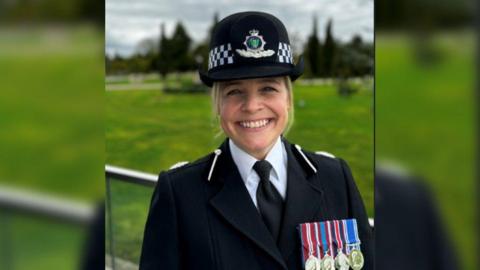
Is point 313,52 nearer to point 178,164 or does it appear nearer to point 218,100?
point 218,100

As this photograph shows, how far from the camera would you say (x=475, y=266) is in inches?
42.9

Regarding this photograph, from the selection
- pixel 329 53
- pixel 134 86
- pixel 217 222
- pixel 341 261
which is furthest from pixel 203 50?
pixel 341 261

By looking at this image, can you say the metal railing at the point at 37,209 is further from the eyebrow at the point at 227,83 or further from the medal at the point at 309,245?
the medal at the point at 309,245

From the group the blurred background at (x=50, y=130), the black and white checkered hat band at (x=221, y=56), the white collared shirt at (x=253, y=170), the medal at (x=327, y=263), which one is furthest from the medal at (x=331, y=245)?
the blurred background at (x=50, y=130)

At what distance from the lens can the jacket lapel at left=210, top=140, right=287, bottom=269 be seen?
52.1 inches

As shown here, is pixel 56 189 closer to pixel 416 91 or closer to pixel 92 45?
pixel 92 45

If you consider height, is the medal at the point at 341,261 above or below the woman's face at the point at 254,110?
below

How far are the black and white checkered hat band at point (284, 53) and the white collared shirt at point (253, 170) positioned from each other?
0.19 m

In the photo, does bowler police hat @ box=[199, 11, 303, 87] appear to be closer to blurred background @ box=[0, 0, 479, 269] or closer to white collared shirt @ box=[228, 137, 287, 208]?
blurred background @ box=[0, 0, 479, 269]

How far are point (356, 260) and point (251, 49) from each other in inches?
22.9

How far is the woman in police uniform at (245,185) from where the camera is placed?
4.22 feet

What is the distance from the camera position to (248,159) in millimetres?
1354

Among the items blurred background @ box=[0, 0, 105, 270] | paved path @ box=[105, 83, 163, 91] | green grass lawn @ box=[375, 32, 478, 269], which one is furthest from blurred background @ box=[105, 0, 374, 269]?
blurred background @ box=[0, 0, 105, 270]

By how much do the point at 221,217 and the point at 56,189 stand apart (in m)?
0.45
